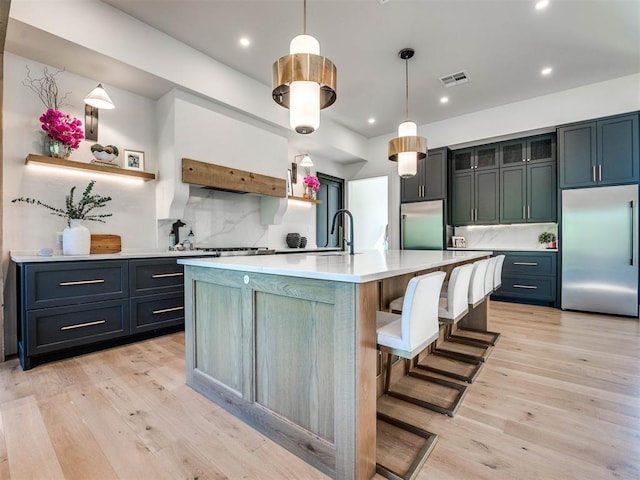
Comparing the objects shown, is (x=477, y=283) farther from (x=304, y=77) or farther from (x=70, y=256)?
(x=70, y=256)

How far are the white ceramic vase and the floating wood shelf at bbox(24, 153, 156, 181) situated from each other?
1.95 ft

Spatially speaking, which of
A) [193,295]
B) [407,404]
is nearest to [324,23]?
[193,295]

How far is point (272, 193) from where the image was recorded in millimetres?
4414

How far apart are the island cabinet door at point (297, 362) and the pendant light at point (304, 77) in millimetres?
1043

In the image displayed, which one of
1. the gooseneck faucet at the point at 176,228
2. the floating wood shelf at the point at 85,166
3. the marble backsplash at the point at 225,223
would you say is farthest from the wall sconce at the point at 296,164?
the floating wood shelf at the point at 85,166

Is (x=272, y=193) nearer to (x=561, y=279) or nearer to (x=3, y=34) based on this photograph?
(x=3, y=34)

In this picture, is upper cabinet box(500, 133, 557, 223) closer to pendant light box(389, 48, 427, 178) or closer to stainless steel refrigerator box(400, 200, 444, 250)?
stainless steel refrigerator box(400, 200, 444, 250)

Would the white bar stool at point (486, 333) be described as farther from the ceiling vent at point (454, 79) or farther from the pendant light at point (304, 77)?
the ceiling vent at point (454, 79)

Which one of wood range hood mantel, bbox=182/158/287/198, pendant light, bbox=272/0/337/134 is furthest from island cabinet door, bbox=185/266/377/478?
wood range hood mantel, bbox=182/158/287/198

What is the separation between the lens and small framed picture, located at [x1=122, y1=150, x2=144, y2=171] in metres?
3.41

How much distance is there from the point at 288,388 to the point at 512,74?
4.68m

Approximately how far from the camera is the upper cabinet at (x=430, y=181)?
17.8ft

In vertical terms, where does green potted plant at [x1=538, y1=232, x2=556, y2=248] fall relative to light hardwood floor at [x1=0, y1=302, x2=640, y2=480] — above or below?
above

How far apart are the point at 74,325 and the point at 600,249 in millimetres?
6021
